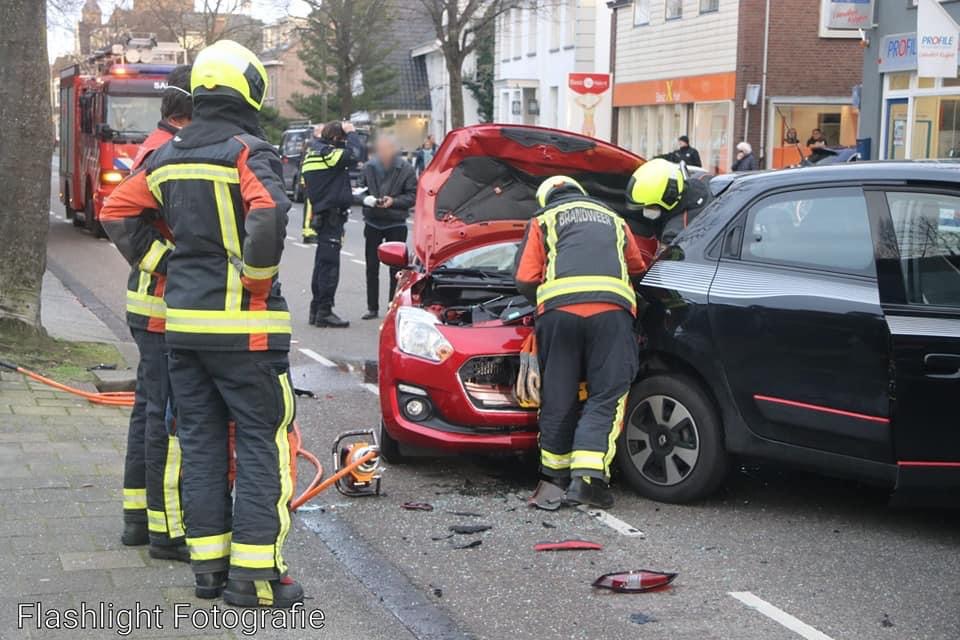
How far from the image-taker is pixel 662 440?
6.34 meters

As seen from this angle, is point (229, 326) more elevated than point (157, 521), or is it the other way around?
point (229, 326)

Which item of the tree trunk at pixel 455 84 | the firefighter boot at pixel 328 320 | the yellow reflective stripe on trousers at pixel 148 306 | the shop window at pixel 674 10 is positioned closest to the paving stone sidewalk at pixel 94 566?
the yellow reflective stripe on trousers at pixel 148 306

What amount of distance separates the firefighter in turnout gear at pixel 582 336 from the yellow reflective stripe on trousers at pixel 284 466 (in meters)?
1.82

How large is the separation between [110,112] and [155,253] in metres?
17.3

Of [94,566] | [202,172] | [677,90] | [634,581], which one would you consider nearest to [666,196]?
[634,581]

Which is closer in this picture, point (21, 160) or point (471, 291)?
point (471, 291)

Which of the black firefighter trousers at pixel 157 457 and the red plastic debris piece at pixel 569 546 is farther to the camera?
the red plastic debris piece at pixel 569 546

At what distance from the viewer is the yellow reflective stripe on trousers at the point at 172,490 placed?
16.6 feet

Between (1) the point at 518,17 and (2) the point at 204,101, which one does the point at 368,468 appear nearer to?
(2) the point at 204,101

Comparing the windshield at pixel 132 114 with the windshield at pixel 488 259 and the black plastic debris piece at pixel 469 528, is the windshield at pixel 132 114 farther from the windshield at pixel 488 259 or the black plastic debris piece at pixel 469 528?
the black plastic debris piece at pixel 469 528

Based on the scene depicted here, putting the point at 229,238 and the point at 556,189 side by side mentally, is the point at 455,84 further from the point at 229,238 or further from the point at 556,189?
the point at 229,238

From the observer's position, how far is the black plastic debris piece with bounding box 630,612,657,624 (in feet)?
15.6

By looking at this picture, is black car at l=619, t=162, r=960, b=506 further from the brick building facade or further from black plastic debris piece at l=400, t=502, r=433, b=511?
the brick building facade

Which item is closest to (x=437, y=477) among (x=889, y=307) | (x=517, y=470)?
(x=517, y=470)
